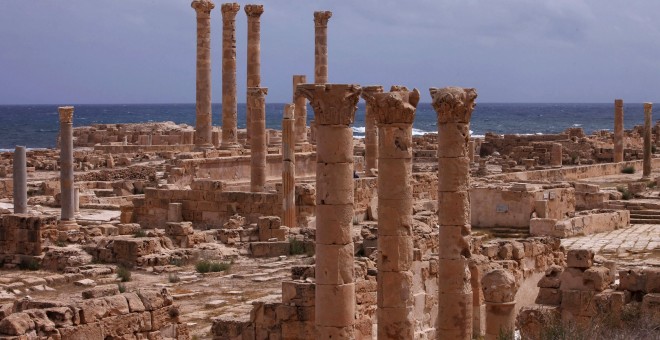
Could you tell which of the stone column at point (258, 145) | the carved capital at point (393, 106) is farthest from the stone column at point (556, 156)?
the carved capital at point (393, 106)

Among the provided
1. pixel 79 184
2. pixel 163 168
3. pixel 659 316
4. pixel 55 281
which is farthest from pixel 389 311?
pixel 163 168

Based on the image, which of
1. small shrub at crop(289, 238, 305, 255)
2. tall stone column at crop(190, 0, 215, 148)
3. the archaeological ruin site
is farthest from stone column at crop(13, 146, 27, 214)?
tall stone column at crop(190, 0, 215, 148)

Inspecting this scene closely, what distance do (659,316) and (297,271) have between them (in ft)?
13.5

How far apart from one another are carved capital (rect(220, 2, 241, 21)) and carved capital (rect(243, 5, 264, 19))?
0.39 m

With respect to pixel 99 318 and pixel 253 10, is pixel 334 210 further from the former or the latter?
pixel 253 10

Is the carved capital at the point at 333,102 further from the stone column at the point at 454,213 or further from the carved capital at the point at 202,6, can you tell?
the carved capital at the point at 202,6

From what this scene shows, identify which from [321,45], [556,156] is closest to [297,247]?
[321,45]

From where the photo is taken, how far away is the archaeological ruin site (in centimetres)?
1226

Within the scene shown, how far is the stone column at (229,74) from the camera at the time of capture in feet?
113

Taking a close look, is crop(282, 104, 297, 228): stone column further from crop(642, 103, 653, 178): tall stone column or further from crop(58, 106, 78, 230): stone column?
crop(642, 103, 653, 178): tall stone column

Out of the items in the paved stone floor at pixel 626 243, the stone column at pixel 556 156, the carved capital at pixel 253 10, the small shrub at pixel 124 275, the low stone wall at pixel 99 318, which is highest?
the carved capital at pixel 253 10

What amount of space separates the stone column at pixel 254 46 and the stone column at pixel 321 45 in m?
1.78

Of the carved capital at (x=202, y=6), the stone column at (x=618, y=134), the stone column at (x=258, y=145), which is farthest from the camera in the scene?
the stone column at (x=618, y=134)

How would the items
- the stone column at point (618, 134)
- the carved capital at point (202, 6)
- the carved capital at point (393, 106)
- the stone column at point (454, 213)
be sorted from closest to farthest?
the carved capital at point (393, 106), the stone column at point (454, 213), the carved capital at point (202, 6), the stone column at point (618, 134)
